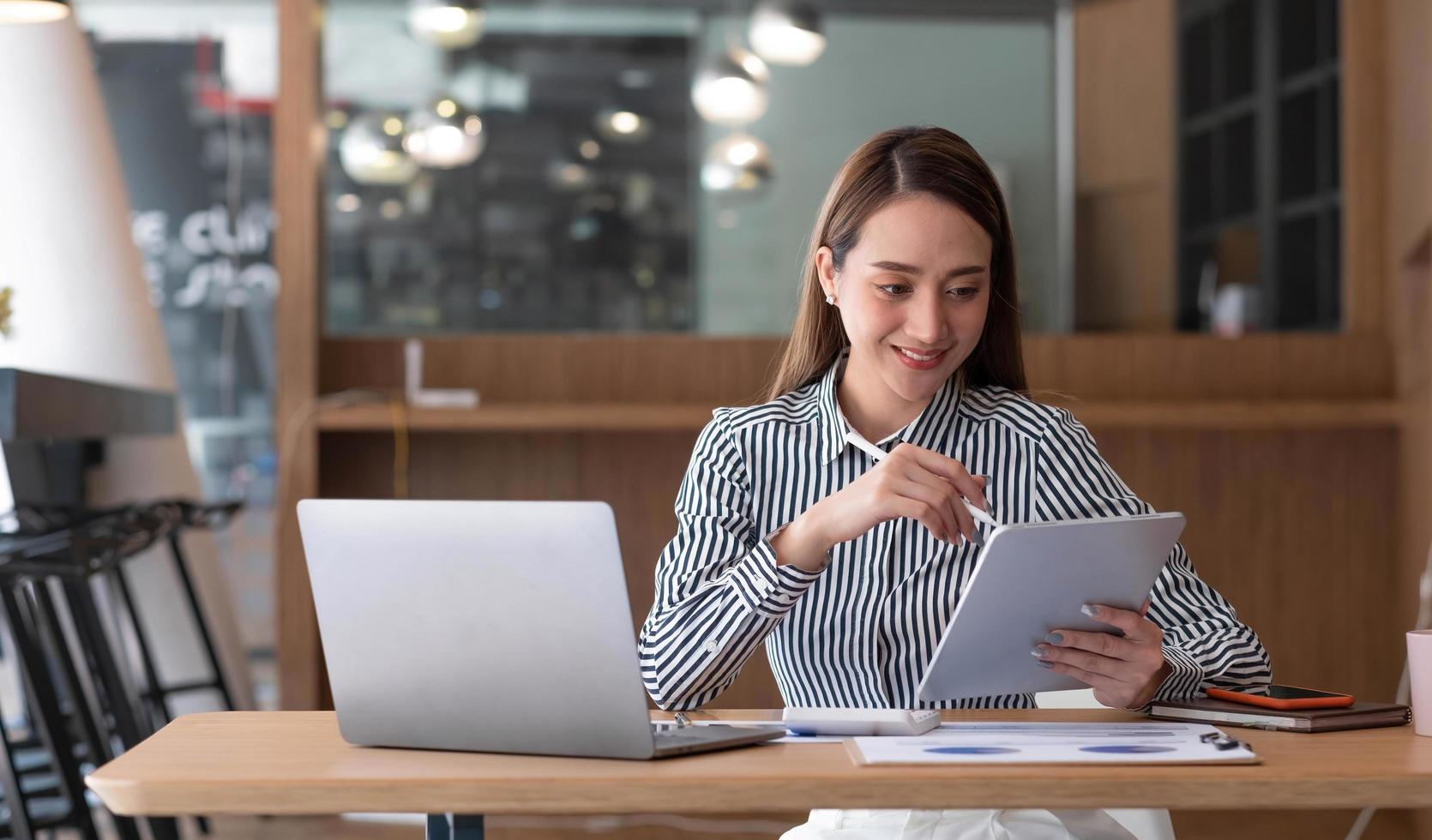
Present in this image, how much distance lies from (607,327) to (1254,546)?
66.3 inches

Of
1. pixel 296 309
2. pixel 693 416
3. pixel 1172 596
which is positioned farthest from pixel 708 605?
pixel 296 309

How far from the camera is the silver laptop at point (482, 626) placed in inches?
36.3

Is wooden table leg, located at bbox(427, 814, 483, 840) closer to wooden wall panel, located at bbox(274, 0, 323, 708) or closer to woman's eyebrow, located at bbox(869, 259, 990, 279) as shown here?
woman's eyebrow, located at bbox(869, 259, 990, 279)

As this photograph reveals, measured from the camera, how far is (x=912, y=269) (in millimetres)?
1429

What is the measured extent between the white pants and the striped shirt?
14 cm

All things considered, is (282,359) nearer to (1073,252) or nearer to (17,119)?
(17,119)

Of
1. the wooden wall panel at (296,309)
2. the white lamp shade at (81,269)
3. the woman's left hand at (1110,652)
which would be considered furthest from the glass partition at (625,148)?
the woman's left hand at (1110,652)

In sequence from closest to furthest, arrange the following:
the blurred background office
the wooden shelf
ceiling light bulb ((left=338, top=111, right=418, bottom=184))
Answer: the wooden shelf, the blurred background office, ceiling light bulb ((left=338, top=111, right=418, bottom=184))

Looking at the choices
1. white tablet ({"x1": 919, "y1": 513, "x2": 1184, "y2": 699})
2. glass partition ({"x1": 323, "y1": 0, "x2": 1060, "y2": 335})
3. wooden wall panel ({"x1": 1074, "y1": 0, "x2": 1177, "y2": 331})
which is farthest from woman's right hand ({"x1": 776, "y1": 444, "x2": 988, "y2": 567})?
wooden wall panel ({"x1": 1074, "y1": 0, "x2": 1177, "y2": 331})

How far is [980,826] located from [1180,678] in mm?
206

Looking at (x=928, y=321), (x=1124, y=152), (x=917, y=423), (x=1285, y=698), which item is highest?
(x=1124, y=152)

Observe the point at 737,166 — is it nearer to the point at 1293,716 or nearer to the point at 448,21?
the point at 448,21

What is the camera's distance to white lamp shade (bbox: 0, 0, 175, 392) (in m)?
3.26

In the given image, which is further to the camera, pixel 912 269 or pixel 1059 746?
pixel 912 269
